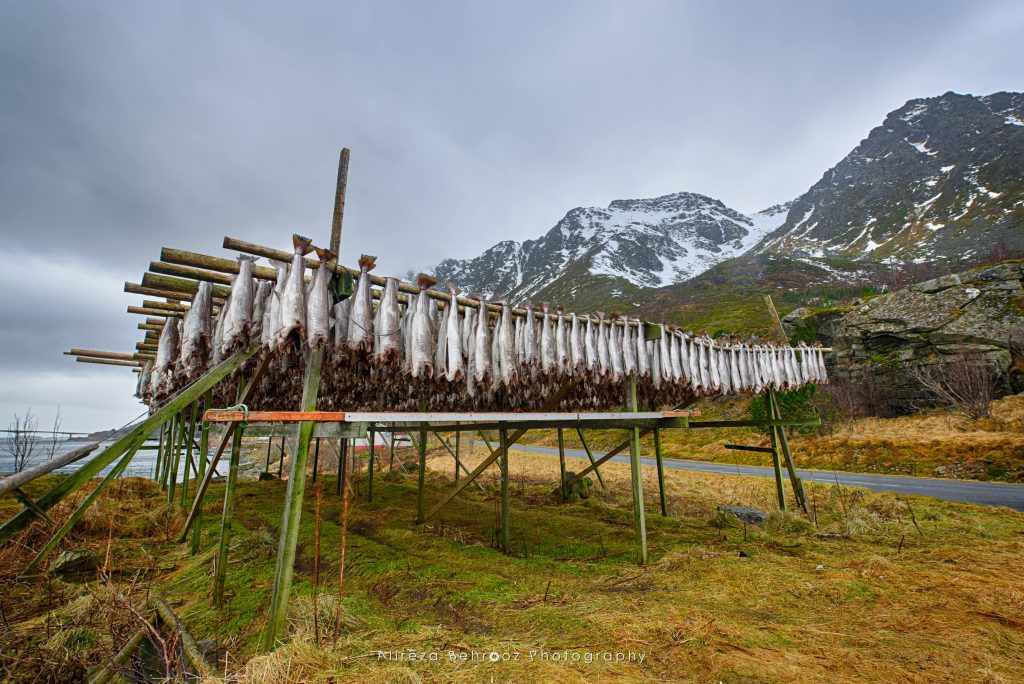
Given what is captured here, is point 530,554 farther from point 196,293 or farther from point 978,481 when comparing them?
point 978,481

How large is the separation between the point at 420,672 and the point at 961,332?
29.9 m

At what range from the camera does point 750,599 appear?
449 cm

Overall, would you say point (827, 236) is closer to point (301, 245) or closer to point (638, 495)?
point (638, 495)

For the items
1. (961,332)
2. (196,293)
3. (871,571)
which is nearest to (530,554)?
(871,571)

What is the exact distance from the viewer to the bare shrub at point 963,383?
17500 millimetres

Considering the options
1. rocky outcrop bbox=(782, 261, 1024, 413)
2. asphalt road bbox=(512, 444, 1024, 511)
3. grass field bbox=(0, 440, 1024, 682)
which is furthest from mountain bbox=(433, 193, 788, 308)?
grass field bbox=(0, 440, 1024, 682)

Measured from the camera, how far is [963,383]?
18250 millimetres

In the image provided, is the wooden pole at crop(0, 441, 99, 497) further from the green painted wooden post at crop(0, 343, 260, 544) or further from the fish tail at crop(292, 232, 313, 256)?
the fish tail at crop(292, 232, 313, 256)

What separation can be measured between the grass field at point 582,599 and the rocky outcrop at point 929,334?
16.7 m

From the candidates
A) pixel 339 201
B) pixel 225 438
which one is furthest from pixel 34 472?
pixel 339 201

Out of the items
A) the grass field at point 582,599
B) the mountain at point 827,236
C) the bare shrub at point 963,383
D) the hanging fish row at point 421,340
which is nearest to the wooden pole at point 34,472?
the grass field at point 582,599

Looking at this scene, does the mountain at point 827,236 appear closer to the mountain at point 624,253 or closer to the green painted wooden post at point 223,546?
Answer: the mountain at point 624,253

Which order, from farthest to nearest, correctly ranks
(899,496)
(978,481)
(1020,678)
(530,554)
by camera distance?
1. (978,481)
2. (899,496)
3. (530,554)
4. (1020,678)

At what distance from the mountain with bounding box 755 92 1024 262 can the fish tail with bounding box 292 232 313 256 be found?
74.0 meters
